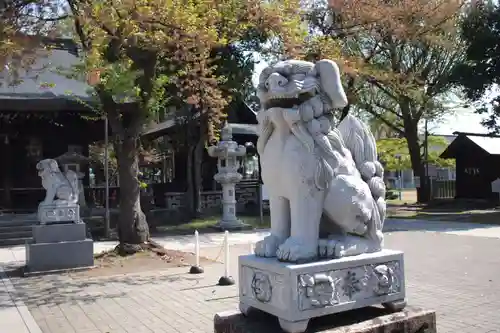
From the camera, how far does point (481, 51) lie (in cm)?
2134

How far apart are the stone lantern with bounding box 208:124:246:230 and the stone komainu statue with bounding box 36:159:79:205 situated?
7931mm

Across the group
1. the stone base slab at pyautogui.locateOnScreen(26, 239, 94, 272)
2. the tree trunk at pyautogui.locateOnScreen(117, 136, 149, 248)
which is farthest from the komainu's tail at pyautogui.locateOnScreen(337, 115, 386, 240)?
the tree trunk at pyautogui.locateOnScreen(117, 136, 149, 248)

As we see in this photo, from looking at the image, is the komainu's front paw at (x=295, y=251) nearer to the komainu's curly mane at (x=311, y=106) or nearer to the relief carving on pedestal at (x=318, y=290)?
the relief carving on pedestal at (x=318, y=290)

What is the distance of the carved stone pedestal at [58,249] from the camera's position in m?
10.4

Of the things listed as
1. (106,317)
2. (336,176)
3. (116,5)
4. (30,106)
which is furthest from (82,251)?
(30,106)

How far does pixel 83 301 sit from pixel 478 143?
25.1 m

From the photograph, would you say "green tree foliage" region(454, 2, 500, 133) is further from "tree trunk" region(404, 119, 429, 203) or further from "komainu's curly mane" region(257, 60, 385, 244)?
"komainu's curly mane" region(257, 60, 385, 244)

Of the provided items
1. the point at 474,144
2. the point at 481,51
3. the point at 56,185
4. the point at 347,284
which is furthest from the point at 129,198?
the point at 474,144

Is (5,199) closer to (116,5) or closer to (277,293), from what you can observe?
(116,5)

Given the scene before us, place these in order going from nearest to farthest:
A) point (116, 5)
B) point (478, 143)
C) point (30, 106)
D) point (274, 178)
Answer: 1. point (274, 178)
2. point (116, 5)
3. point (30, 106)
4. point (478, 143)

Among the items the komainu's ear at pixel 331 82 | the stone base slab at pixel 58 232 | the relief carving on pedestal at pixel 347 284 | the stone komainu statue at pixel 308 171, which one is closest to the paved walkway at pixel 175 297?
the stone base slab at pixel 58 232

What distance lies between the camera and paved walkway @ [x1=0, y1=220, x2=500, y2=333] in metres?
6.36

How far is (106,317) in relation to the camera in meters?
6.84

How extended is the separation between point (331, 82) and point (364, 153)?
0.91 metres
